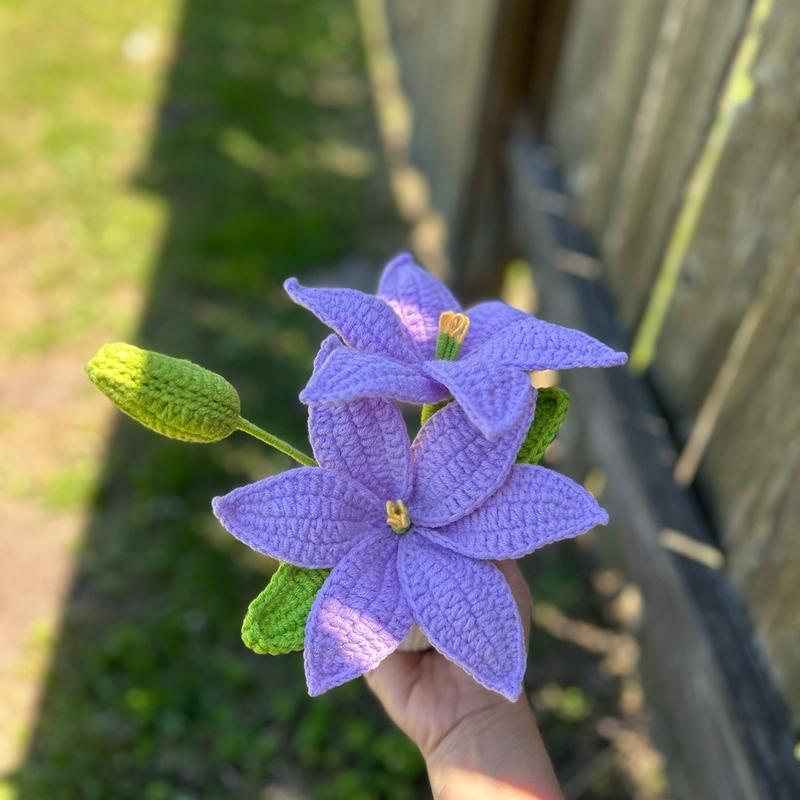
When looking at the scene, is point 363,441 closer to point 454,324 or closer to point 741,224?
point 454,324

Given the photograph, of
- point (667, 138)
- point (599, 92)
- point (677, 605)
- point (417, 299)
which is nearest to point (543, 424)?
point (417, 299)

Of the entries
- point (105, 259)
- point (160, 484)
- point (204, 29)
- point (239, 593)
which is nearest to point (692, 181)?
point (239, 593)

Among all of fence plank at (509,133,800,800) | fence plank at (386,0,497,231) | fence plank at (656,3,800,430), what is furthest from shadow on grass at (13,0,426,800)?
fence plank at (656,3,800,430)

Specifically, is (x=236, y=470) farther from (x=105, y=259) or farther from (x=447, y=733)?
(x=447, y=733)

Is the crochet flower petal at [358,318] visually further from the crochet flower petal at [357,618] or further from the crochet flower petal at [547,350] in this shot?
the crochet flower petal at [357,618]

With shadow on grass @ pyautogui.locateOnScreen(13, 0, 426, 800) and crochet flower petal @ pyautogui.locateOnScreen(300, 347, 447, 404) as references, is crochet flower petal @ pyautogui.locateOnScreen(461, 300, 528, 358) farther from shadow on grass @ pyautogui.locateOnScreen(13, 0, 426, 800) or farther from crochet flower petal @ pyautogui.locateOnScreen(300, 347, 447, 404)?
shadow on grass @ pyautogui.locateOnScreen(13, 0, 426, 800)
